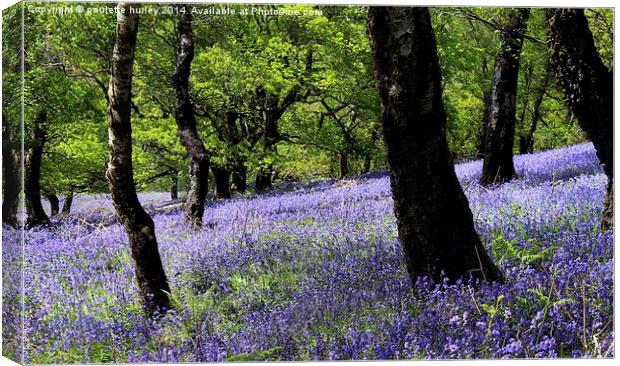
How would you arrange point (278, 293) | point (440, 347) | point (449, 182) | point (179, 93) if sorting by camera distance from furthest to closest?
point (179, 93), point (278, 293), point (440, 347), point (449, 182)

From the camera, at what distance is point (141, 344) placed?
15.2ft

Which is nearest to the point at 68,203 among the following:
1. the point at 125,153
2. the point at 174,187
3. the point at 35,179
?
the point at 35,179

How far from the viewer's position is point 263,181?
557 centimetres

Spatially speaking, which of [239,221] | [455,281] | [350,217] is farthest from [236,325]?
[455,281]

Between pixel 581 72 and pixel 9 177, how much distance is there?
164 inches

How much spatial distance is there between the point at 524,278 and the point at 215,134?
265cm

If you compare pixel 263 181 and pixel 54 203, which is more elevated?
pixel 263 181

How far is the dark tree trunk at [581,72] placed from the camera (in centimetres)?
471

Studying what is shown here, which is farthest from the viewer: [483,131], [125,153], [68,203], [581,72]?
[483,131]

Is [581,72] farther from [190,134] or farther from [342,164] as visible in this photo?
[190,134]

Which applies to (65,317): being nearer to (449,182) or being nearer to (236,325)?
(236,325)

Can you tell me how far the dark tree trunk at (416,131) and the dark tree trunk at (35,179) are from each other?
100 inches

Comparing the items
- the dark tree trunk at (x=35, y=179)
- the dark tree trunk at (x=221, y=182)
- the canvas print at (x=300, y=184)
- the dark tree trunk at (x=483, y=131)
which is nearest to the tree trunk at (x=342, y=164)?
the canvas print at (x=300, y=184)

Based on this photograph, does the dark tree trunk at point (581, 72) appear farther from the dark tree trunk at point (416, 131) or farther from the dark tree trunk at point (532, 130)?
the dark tree trunk at point (416, 131)
